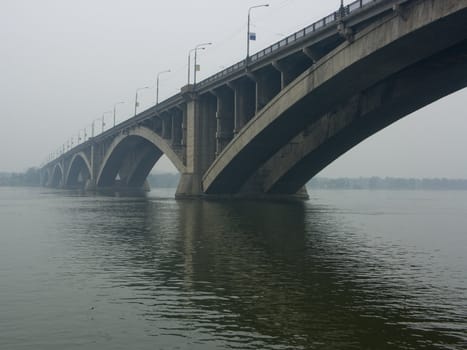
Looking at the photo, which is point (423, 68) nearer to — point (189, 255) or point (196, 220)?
point (196, 220)

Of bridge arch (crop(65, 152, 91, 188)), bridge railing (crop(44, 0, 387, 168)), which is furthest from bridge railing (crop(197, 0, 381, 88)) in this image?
bridge arch (crop(65, 152, 91, 188))

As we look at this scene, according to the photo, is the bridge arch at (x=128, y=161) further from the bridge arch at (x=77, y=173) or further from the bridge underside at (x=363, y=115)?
the bridge underside at (x=363, y=115)

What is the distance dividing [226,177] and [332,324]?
173 ft

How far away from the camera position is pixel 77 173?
6870 inches

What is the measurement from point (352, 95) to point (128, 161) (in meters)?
88.1

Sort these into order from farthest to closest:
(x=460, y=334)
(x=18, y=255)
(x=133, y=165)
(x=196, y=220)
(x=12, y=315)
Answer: (x=133, y=165)
(x=196, y=220)
(x=18, y=255)
(x=12, y=315)
(x=460, y=334)

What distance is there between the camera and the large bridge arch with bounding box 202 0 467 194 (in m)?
32.0

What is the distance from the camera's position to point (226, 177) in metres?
63.2

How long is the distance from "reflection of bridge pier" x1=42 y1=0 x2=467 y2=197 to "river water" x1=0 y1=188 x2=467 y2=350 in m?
14.7

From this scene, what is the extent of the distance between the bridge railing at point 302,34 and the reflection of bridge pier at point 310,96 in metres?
0.11

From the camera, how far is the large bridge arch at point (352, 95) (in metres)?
32.0

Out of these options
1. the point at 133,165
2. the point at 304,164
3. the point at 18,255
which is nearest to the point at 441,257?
the point at 18,255

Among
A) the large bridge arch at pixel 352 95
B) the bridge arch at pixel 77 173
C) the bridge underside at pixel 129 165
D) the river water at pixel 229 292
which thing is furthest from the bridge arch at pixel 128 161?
the river water at pixel 229 292

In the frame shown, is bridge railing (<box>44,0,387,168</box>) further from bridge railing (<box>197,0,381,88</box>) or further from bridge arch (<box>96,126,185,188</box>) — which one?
bridge arch (<box>96,126,185,188</box>)
